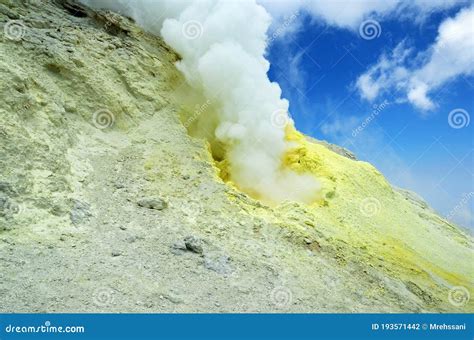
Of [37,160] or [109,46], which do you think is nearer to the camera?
[37,160]

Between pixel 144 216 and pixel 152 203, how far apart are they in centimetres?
75

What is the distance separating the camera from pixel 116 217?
16078 millimetres

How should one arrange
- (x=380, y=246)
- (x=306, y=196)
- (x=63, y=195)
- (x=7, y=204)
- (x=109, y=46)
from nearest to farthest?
(x=7, y=204), (x=63, y=195), (x=380, y=246), (x=306, y=196), (x=109, y=46)

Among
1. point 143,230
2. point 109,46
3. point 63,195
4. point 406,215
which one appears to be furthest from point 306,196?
point 109,46

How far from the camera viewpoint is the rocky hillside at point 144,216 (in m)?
13.2

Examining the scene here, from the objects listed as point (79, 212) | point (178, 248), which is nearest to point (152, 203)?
point (178, 248)

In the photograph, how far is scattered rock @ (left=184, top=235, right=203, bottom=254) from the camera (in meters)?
15.3

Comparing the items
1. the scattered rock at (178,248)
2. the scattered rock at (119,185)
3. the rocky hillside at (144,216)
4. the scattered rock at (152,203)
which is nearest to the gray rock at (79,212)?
the rocky hillside at (144,216)

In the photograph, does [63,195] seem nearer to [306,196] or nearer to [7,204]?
[7,204]

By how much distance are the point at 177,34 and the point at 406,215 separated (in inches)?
677

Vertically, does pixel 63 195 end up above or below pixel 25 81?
below

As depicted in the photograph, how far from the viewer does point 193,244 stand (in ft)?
50.1

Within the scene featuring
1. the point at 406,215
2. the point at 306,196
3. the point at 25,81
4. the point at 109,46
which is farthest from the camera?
the point at 406,215

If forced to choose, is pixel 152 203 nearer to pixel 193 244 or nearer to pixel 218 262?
pixel 193 244
